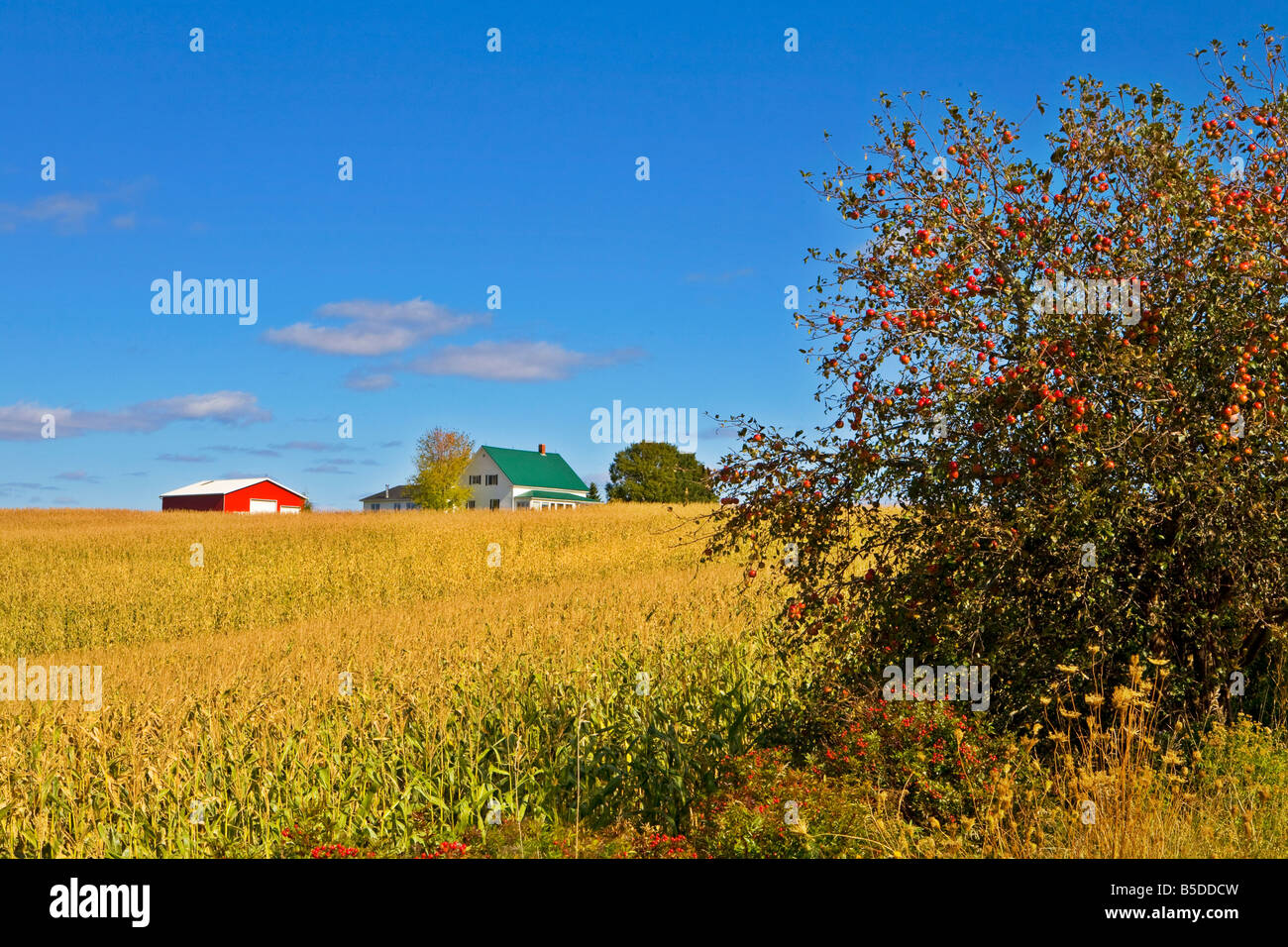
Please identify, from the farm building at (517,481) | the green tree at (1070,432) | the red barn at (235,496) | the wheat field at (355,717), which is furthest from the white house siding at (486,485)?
the green tree at (1070,432)

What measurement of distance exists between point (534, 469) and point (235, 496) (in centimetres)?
2582

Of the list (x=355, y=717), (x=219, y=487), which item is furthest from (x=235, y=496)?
(x=355, y=717)

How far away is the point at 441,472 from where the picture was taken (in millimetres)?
67688

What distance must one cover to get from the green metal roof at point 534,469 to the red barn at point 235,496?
61.1 ft

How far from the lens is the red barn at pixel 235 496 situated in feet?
242

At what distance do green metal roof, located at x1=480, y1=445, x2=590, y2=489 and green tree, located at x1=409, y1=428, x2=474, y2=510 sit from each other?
6.92m

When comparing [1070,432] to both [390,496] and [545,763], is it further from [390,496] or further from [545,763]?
[390,496]

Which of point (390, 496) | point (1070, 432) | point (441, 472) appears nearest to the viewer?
point (1070, 432)

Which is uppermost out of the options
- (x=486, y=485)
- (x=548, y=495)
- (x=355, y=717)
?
(x=486, y=485)

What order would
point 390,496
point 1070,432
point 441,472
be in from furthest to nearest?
point 390,496
point 441,472
point 1070,432

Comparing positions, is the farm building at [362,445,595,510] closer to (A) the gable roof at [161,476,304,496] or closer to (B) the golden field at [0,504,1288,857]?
(A) the gable roof at [161,476,304,496]

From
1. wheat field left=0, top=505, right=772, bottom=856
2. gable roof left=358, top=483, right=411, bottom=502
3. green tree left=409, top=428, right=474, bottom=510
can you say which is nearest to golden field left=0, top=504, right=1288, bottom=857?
wheat field left=0, top=505, right=772, bottom=856

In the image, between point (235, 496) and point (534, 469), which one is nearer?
point (235, 496)
